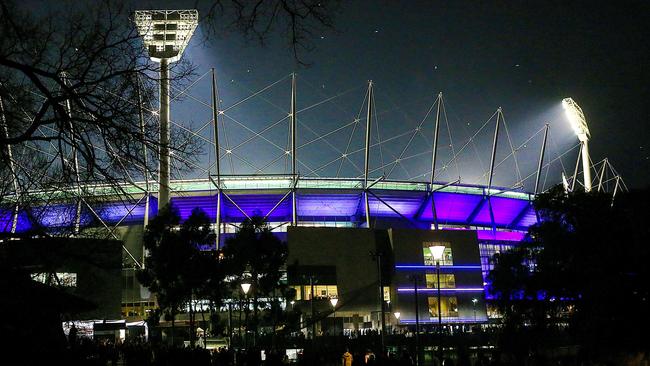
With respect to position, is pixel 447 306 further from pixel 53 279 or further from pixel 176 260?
pixel 53 279

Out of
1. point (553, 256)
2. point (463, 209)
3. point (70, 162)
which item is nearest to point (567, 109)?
point (463, 209)

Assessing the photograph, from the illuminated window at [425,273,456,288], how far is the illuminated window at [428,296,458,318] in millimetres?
1298

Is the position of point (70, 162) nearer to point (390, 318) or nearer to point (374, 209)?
point (390, 318)

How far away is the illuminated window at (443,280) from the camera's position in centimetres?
6775

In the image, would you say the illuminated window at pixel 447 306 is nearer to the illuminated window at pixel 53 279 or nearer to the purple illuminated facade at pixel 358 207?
the purple illuminated facade at pixel 358 207

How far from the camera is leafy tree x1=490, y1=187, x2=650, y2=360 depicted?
22.9 meters

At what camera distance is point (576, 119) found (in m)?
89.4

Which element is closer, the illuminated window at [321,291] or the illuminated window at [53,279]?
the illuminated window at [53,279]

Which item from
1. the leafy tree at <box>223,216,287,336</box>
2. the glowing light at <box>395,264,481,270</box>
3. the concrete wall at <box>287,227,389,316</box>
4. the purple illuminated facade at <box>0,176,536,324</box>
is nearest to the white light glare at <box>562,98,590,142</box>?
the purple illuminated facade at <box>0,176,536,324</box>

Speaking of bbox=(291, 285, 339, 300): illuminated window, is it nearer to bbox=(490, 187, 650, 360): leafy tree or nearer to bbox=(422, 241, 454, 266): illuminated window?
bbox=(422, 241, 454, 266): illuminated window

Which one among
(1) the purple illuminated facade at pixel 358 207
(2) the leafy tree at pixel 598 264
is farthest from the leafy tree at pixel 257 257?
(1) the purple illuminated facade at pixel 358 207

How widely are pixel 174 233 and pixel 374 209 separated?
42.8 m

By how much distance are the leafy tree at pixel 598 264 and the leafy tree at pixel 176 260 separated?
1814 centimetres

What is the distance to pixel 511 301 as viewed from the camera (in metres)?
39.9
